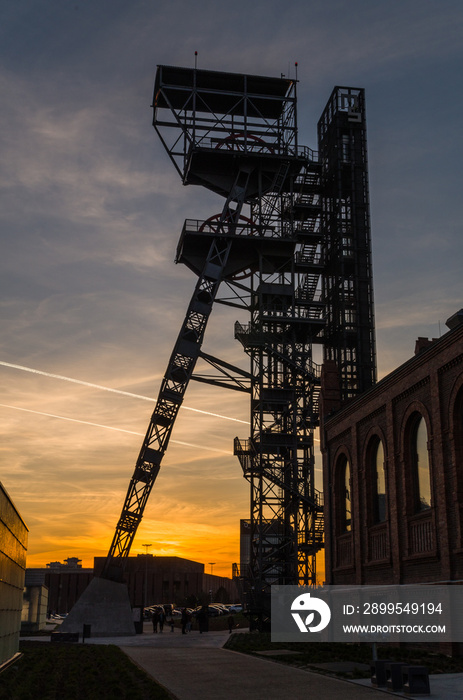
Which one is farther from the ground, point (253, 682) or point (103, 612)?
point (103, 612)

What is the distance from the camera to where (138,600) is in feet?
480

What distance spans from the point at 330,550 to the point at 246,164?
28224 millimetres

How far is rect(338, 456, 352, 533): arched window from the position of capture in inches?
1380

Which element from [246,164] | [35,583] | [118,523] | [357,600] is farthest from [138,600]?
[357,600]

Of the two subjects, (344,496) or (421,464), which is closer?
(421,464)

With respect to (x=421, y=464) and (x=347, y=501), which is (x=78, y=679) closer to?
(x=421, y=464)

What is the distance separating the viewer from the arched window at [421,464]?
2666 centimetres

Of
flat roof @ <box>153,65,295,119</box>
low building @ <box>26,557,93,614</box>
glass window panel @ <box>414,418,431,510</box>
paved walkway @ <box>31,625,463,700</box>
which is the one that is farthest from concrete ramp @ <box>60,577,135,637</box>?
low building @ <box>26,557,93,614</box>

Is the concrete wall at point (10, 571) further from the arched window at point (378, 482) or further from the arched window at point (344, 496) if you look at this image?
the arched window at point (344, 496)

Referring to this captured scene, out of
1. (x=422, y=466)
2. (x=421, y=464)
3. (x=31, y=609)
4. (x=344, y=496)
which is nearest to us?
(x=422, y=466)

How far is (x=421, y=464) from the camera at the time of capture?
89.5 feet

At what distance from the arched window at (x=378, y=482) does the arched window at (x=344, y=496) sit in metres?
3.21

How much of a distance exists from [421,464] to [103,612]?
90.7ft

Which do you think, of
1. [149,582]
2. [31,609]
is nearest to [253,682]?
[31,609]
